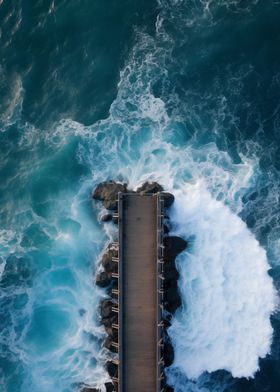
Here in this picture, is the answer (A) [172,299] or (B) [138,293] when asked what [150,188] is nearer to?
(B) [138,293]

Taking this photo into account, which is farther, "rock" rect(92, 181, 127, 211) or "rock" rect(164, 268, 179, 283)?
"rock" rect(92, 181, 127, 211)

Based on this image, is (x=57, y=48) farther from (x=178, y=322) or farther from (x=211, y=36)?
(x=178, y=322)

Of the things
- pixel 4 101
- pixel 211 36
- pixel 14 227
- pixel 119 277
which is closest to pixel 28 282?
pixel 14 227

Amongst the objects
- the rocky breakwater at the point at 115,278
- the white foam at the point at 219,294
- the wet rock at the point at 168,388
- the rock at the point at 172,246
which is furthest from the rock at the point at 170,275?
the wet rock at the point at 168,388

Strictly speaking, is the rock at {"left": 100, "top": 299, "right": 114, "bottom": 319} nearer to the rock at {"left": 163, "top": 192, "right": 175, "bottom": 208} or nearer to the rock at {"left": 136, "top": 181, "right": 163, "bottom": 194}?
the rock at {"left": 163, "top": 192, "right": 175, "bottom": 208}

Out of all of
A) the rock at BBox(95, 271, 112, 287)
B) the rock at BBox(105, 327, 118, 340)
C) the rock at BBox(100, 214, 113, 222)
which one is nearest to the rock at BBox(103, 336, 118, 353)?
the rock at BBox(105, 327, 118, 340)

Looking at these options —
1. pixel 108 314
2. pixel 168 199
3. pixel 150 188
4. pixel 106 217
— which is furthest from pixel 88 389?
pixel 150 188

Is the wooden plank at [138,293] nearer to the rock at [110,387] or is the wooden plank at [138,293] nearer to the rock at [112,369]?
the rock at [112,369]
